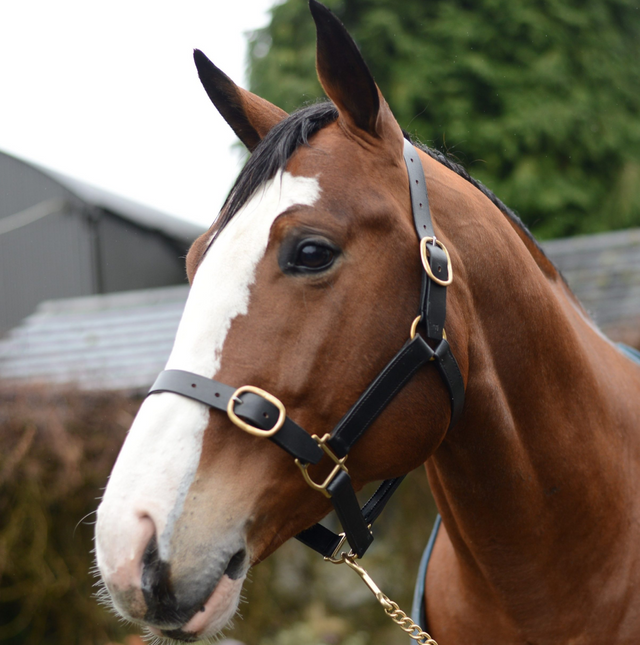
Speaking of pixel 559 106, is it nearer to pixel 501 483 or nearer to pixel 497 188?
pixel 497 188

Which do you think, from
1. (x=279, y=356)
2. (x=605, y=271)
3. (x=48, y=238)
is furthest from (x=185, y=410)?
(x=48, y=238)

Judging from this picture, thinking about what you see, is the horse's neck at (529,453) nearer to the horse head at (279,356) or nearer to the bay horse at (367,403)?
the bay horse at (367,403)

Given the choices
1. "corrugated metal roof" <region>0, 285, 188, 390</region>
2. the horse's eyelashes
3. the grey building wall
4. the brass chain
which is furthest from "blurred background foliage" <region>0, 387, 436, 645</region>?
the grey building wall

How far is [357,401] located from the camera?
1429 millimetres

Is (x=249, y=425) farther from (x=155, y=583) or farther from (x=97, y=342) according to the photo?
(x=97, y=342)

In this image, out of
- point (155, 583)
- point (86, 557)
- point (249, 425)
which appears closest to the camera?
point (155, 583)

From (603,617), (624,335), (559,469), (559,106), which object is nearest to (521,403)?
(559,469)

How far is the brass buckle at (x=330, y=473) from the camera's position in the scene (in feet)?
4.53

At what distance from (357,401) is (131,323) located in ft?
21.6

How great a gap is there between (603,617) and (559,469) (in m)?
0.43

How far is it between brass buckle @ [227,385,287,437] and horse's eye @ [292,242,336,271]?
0.31m

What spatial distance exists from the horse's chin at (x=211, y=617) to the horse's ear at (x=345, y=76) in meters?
1.14

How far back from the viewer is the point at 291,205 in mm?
1452

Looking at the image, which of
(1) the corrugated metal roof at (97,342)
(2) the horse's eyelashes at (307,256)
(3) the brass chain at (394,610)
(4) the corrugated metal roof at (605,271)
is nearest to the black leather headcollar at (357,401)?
(3) the brass chain at (394,610)
